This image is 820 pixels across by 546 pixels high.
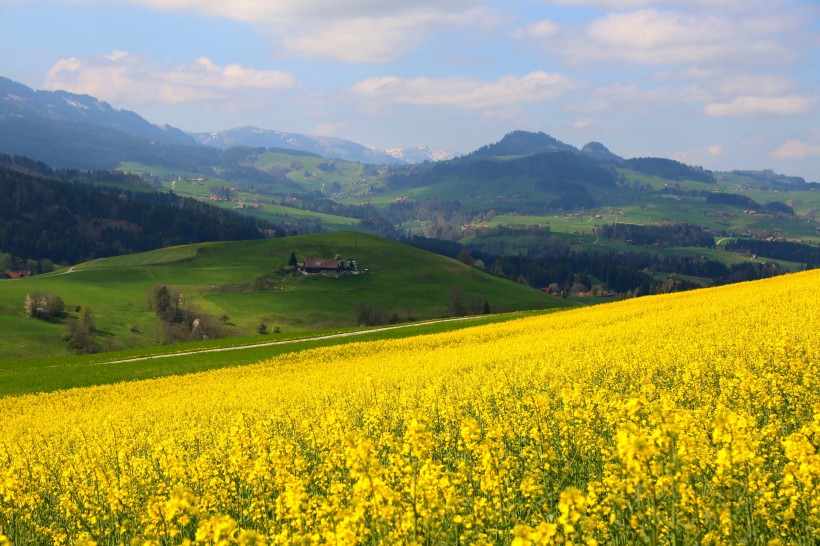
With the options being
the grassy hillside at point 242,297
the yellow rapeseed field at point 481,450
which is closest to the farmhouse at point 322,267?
the grassy hillside at point 242,297

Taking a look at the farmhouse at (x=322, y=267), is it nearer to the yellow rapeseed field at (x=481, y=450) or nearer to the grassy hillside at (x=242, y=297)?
the grassy hillside at (x=242, y=297)

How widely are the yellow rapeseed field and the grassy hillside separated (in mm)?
89023

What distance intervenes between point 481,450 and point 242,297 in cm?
15170

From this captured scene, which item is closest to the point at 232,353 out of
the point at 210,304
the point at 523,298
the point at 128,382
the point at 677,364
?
the point at 128,382

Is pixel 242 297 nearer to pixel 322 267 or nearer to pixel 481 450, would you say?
pixel 322 267

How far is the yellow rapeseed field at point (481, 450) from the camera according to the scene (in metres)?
7.71

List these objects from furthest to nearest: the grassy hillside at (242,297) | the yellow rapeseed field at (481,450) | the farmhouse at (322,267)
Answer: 1. the farmhouse at (322,267)
2. the grassy hillside at (242,297)
3. the yellow rapeseed field at (481,450)

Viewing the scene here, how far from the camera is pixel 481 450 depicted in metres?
9.46

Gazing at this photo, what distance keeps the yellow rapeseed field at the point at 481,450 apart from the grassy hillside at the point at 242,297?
3505 inches

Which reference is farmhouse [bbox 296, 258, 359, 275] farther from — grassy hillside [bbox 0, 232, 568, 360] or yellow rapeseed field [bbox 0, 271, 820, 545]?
yellow rapeseed field [bbox 0, 271, 820, 545]

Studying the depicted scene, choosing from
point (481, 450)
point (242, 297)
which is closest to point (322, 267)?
point (242, 297)

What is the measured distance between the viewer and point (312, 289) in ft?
549

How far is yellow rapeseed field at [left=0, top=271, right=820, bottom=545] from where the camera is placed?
25.3 feet

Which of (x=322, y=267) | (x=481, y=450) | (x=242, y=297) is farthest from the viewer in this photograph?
(x=322, y=267)
